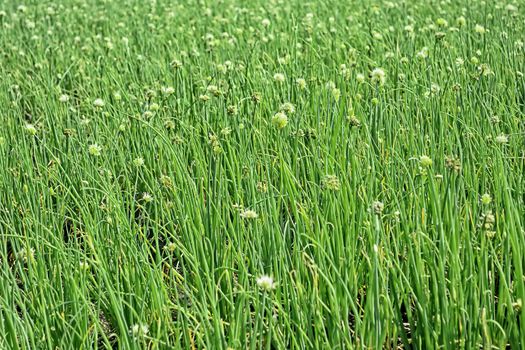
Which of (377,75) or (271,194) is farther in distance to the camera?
(377,75)

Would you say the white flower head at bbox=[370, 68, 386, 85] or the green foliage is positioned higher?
the white flower head at bbox=[370, 68, 386, 85]

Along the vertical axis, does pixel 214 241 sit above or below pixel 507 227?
below

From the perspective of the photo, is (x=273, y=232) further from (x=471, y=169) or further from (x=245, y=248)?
(x=471, y=169)

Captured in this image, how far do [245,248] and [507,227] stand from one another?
0.74 meters

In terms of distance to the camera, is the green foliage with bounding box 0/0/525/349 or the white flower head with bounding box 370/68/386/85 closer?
the green foliage with bounding box 0/0/525/349

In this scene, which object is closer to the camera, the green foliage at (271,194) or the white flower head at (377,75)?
the green foliage at (271,194)

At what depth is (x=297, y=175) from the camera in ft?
9.10

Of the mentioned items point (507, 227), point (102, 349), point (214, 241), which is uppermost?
point (507, 227)

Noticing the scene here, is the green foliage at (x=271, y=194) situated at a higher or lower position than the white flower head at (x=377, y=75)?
lower

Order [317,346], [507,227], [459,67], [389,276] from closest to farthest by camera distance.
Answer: [317,346] < [507,227] < [389,276] < [459,67]

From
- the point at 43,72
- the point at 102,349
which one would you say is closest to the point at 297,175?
the point at 102,349

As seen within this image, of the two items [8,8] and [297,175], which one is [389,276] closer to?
[297,175]

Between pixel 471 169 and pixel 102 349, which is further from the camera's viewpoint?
pixel 471 169

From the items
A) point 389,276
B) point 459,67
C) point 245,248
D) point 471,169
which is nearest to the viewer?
point 389,276
